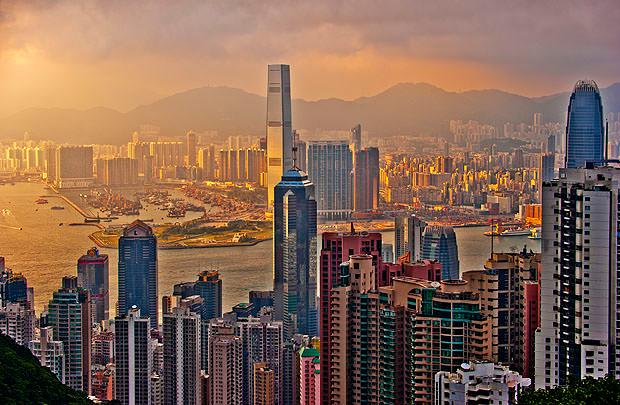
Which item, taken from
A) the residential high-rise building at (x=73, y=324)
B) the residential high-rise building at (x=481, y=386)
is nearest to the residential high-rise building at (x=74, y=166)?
the residential high-rise building at (x=73, y=324)

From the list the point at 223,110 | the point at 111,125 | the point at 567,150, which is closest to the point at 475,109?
the point at 567,150

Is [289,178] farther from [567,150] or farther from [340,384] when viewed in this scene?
[340,384]

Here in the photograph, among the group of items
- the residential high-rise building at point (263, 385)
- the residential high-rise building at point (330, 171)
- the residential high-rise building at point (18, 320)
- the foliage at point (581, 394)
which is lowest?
the residential high-rise building at point (263, 385)

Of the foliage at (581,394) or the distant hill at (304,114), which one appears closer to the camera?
the foliage at (581,394)

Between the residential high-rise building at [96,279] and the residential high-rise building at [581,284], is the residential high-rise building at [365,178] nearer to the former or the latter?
the residential high-rise building at [96,279]

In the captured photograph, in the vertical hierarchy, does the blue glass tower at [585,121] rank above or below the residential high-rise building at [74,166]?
above

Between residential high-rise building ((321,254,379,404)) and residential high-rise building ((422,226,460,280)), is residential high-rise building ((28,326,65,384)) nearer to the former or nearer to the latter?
residential high-rise building ((321,254,379,404))

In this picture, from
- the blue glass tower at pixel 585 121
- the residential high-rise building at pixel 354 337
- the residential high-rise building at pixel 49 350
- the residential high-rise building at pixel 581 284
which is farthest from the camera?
the blue glass tower at pixel 585 121
